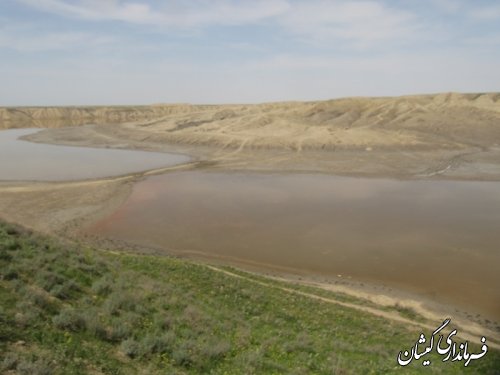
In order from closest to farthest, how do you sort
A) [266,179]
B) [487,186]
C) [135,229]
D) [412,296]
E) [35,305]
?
[35,305] → [412,296] → [135,229] → [487,186] → [266,179]

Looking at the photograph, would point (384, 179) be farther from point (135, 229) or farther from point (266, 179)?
point (135, 229)

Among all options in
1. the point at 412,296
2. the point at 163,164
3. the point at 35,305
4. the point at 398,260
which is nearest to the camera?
the point at 35,305

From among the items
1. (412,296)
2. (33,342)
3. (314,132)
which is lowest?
(412,296)

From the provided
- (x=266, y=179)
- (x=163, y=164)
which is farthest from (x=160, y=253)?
(x=163, y=164)

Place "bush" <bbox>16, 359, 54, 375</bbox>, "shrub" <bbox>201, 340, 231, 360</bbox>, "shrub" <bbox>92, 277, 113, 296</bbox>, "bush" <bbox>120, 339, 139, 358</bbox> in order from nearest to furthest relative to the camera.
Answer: "bush" <bbox>16, 359, 54, 375</bbox> → "bush" <bbox>120, 339, 139, 358</bbox> → "shrub" <bbox>201, 340, 231, 360</bbox> → "shrub" <bbox>92, 277, 113, 296</bbox>

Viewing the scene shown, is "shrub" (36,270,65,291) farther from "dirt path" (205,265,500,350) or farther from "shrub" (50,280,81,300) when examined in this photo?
"dirt path" (205,265,500,350)

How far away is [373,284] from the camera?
17625mm

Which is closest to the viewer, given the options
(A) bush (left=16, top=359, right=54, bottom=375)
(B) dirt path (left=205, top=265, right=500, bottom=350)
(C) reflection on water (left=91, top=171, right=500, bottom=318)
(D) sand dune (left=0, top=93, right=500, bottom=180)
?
(A) bush (left=16, top=359, right=54, bottom=375)

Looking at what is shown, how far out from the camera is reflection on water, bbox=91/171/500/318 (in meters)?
18.8

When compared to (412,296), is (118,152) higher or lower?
higher

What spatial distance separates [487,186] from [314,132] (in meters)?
31.2

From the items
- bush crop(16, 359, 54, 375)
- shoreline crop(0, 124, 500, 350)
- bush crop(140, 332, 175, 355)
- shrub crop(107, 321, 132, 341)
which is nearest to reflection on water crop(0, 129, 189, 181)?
shoreline crop(0, 124, 500, 350)

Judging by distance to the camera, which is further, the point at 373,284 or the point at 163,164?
the point at 163,164

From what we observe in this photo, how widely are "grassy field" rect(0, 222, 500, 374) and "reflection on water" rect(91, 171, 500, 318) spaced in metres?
6.06
